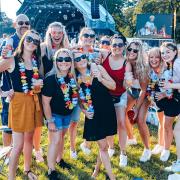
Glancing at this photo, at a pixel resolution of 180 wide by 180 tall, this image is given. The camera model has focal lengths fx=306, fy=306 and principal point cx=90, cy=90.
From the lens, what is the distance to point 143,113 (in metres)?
4.41

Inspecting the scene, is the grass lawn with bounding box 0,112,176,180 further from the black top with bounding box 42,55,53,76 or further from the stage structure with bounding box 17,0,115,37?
the stage structure with bounding box 17,0,115,37

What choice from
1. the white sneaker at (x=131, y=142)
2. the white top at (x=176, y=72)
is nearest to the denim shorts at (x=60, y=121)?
the white top at (x=176, y=72)

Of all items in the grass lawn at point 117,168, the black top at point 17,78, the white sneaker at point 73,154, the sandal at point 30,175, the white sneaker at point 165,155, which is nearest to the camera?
the black top at point 17,78

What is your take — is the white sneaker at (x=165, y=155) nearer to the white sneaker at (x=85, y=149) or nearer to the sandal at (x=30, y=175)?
the white sneaker at (x=85, y=149)

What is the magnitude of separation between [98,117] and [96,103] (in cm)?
16

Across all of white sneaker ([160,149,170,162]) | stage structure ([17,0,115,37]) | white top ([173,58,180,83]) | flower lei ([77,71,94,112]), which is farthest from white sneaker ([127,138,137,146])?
stage structure ([17,0,115,37])

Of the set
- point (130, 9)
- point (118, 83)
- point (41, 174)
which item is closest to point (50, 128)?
point (41, 174)

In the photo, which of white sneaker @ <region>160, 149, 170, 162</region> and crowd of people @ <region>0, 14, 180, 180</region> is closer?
crowd of people @ <region>0, 14, 180, 180</region>

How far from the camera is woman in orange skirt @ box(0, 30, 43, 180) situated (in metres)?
3.38

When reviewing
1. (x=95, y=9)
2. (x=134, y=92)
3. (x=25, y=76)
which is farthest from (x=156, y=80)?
(x=95, y=9)

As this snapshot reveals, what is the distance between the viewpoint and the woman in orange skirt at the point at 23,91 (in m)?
3.38

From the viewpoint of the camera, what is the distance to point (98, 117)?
352 cm

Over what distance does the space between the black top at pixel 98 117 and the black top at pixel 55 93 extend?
286 millimetres

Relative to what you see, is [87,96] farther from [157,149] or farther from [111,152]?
[157,149]
